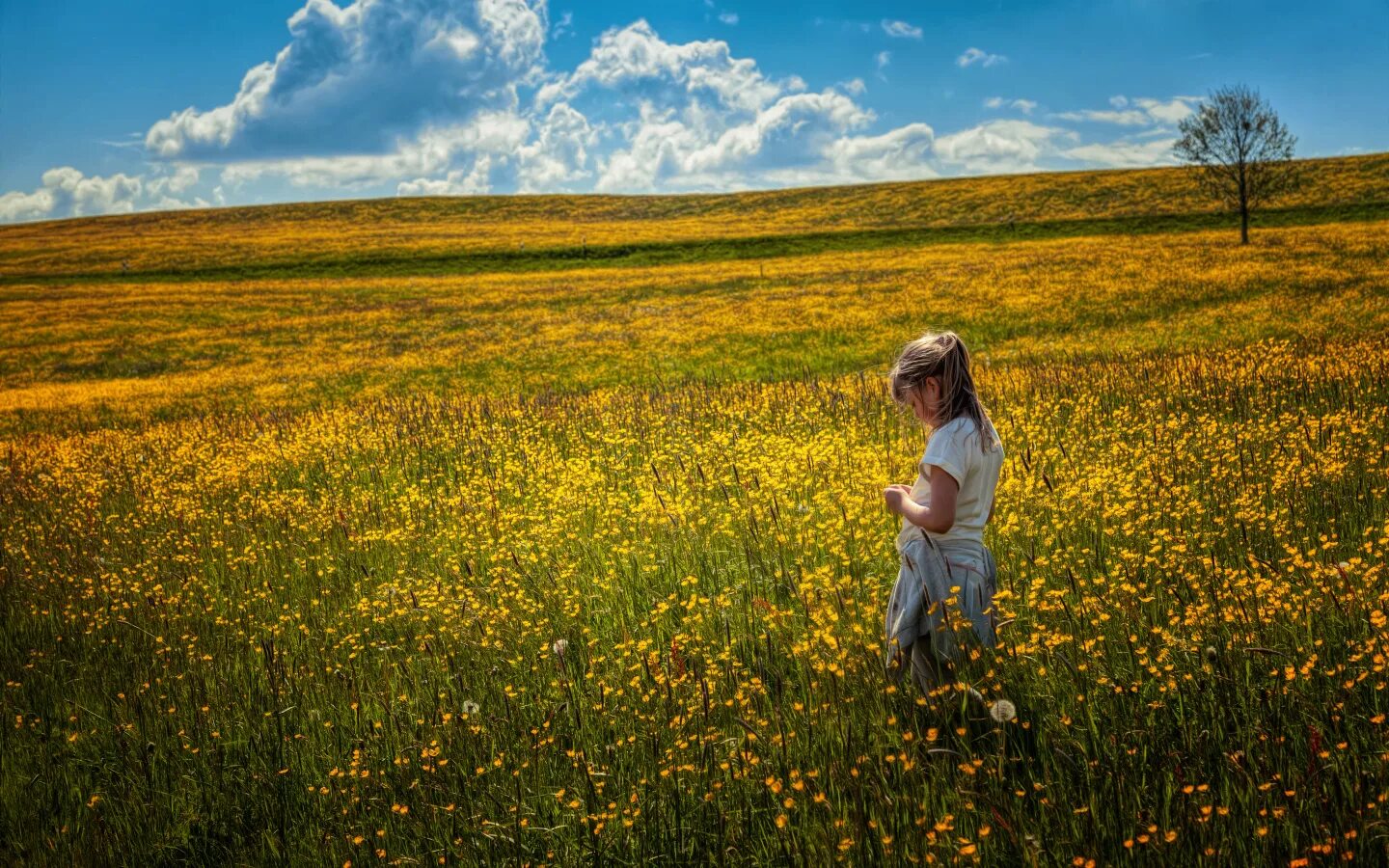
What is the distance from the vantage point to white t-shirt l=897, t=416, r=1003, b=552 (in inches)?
123

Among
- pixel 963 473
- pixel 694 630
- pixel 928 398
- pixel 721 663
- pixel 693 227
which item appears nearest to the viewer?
pixel 963 473

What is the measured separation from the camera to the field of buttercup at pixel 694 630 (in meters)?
2.64

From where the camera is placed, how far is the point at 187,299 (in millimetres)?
36719

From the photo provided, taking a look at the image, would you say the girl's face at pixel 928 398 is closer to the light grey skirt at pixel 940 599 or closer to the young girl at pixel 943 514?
the young girl at pixel 943 514


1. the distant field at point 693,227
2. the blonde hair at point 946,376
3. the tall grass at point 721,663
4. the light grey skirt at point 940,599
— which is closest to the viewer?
the tall grass at point 721,663

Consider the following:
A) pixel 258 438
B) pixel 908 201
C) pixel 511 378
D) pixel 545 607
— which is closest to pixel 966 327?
pixel 511 378

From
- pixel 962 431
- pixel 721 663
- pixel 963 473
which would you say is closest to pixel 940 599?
pixel 963 473

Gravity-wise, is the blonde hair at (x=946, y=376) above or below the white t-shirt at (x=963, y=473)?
above

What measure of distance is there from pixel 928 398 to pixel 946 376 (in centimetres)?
13

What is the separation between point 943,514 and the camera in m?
3.14

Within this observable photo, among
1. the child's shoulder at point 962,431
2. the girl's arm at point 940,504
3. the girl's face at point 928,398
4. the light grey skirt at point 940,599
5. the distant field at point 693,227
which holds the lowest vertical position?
the light grey skirt at point 940,599

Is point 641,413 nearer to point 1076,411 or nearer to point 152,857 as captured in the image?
point 1076,411

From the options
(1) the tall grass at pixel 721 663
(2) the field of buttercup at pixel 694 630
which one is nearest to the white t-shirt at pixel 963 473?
(1) the tall grass at pixel 721 663

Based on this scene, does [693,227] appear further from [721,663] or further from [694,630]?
[721,663]
